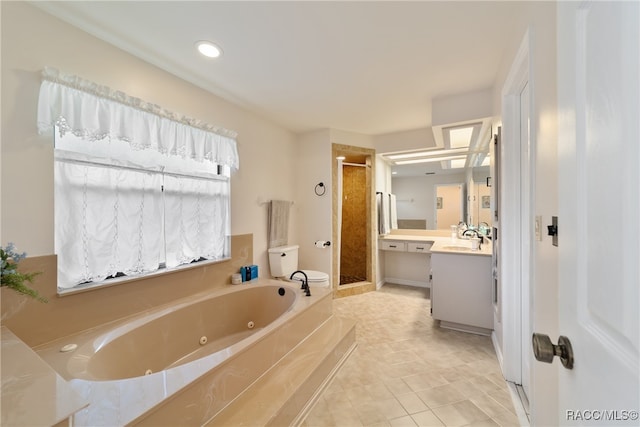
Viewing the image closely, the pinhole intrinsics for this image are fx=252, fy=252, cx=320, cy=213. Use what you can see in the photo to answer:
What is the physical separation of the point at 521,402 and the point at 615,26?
7.27 ft

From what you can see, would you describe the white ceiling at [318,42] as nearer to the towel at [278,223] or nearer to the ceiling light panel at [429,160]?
the towel at [278,223]

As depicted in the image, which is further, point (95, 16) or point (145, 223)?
point (145, 223)

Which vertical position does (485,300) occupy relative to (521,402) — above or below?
above

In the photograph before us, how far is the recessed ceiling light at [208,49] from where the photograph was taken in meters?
1.79

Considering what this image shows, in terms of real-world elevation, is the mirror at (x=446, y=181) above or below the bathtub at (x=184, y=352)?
above

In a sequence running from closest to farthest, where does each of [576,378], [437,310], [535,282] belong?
[576,378] → [535,282] → [437,310]

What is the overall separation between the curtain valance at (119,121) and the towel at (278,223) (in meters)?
0.98

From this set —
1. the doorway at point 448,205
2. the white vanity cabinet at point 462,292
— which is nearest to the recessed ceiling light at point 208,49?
the white vanity cabinet at point 462,292

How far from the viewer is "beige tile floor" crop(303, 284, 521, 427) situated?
5.20 feet

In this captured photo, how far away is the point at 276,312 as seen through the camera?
8.52 feet

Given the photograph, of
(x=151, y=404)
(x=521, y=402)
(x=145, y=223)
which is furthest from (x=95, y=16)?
(x=521, y=402)

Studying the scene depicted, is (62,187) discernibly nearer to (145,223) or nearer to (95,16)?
(145,223)

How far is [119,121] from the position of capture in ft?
5.79

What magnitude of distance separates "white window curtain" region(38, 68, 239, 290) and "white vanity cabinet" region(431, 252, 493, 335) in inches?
95.0
